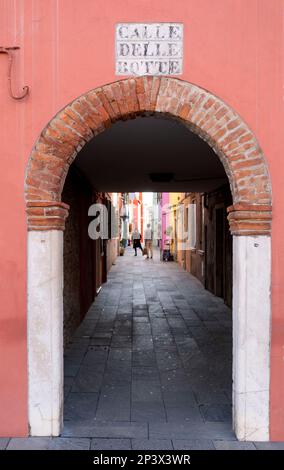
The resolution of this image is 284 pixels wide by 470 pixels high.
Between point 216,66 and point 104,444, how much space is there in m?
3.45

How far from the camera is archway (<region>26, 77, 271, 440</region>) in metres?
3.55

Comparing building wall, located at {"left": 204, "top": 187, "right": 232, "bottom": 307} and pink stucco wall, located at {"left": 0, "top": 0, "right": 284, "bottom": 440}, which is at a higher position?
pink stucco wall, located at {"left": 0, "top": 0, "right": 284, "bottom": 440}

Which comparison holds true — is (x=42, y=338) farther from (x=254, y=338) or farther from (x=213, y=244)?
(x=213, y=244)

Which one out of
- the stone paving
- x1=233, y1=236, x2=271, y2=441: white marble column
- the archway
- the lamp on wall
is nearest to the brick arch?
the archway

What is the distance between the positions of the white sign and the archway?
10 centimetres

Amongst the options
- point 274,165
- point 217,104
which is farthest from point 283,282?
point 217,104

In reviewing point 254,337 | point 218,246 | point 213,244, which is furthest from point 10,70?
point 213,244

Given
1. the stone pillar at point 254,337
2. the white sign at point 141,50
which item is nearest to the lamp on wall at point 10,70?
the white sign at point 141,50

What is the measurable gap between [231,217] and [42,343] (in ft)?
6.64

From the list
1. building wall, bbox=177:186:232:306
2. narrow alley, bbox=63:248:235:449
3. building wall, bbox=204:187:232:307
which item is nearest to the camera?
narrow alley, bbox=63:248:235:449

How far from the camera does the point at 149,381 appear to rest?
5.01 m

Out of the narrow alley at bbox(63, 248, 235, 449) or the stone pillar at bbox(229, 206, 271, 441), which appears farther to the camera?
the narrow alley at bbox(63, 248, 235, 449)

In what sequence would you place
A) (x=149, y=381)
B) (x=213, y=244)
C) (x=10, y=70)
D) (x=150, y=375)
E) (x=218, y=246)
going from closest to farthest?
(x=10, y=70) < (x=149, y=381) < (x=150, y=375) < (x=218, y=246) < (x=213, y=244)

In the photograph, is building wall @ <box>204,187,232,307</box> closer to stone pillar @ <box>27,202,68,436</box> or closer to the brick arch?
the brick arch
